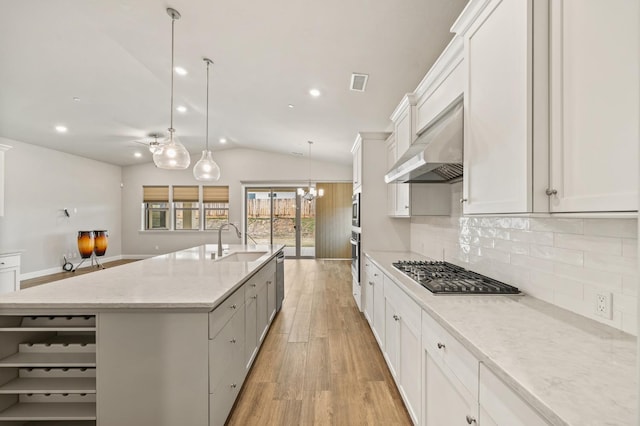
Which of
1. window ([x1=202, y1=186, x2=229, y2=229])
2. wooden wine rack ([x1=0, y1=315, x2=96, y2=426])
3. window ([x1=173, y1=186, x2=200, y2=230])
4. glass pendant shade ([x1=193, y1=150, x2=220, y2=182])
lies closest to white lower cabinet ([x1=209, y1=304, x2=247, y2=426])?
wooden wine rack ([x1=0, y1=315, x2=96, y2=426])

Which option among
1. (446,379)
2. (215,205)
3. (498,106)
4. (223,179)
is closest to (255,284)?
(446,379)

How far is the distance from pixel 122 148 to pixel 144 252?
10.8 ft

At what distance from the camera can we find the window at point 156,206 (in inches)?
356

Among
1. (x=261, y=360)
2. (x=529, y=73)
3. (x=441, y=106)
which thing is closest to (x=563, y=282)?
(x=529, y=73)

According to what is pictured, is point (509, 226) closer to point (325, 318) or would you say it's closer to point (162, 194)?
point (325, 318)

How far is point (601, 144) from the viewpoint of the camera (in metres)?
0.90

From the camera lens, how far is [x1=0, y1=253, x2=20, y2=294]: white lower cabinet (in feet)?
12.6

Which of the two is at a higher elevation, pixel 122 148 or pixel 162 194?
pixel 122 148

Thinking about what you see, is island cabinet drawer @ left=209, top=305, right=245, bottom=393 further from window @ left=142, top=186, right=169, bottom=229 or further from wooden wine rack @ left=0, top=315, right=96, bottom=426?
window @ left=142, top=186, right=169, bottom=229

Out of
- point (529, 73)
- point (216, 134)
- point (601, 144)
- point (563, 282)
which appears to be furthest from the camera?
point (216, 134)

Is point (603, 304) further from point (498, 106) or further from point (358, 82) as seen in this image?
point (358, 82)

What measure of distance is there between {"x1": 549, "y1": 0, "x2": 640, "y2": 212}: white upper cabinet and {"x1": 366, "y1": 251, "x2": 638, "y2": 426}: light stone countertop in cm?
46

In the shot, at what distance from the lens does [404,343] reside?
6.43 feet

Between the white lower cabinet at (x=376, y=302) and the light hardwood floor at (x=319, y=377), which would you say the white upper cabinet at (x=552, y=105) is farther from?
the light hardwood floor at (x=319, y=377)
